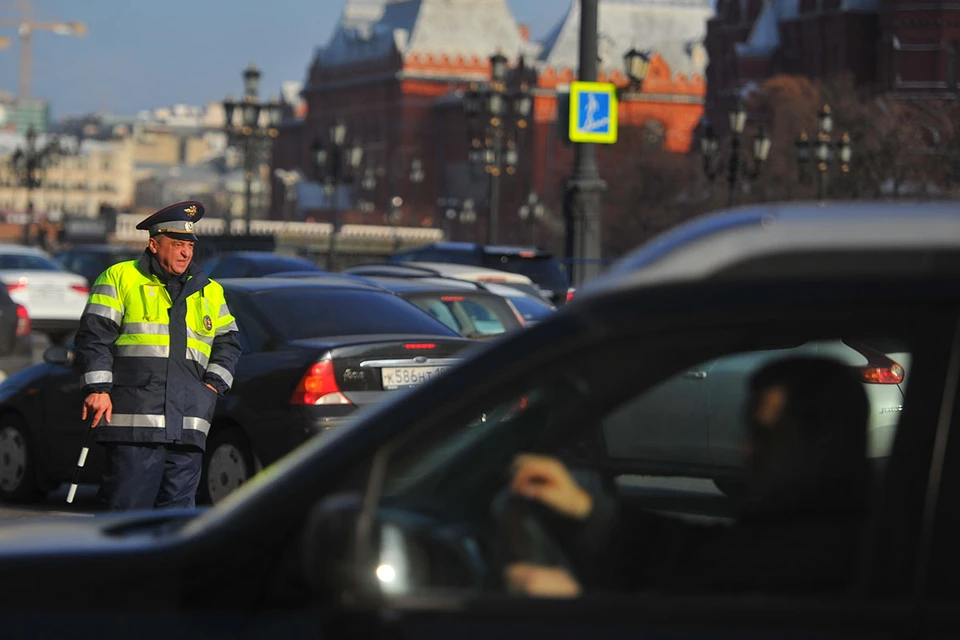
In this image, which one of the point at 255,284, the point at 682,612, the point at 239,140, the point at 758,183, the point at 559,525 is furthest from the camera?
the point at 758,183

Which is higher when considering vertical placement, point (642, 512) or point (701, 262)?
point (701, 262)

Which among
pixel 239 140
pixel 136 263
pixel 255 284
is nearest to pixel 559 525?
pixel 136 263

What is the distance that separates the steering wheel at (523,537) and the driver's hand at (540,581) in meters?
0.01

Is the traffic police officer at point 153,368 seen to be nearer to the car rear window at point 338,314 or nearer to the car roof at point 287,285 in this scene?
the car rear window at point 338,314

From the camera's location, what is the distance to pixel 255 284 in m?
9.98

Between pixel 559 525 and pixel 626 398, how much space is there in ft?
0.74

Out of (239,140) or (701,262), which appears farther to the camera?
(239,140)

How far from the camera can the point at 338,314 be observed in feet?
31.4

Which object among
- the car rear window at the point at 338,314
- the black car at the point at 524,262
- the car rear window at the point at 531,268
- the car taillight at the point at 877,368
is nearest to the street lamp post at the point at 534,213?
the black car at the point at 524,262

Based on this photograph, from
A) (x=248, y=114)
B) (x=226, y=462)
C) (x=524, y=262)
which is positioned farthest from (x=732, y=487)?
(x=248, y=114)

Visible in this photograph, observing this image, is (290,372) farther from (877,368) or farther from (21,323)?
(21,323)

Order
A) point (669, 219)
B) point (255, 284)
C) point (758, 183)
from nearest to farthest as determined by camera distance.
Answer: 1. point (255, 284)
2. point (758, 183)
3. point (669, 219)

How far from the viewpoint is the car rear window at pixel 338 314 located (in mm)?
9352

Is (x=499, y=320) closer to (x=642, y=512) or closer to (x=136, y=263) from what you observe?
(x=136, y=263)
